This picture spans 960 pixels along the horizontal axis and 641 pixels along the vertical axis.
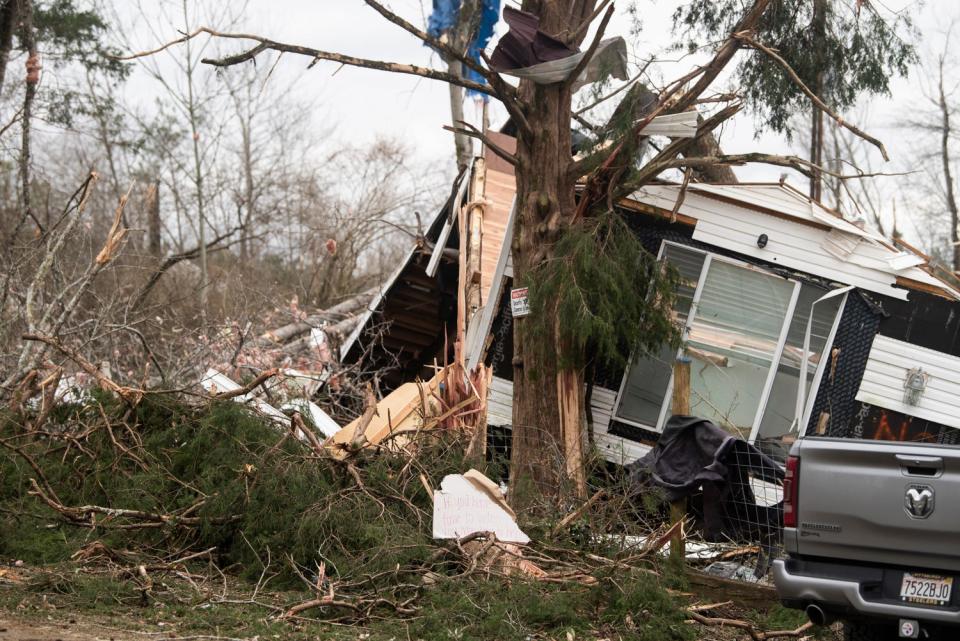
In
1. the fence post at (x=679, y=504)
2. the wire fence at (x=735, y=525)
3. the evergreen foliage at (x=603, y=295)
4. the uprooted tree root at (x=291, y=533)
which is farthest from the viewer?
the evergreen foliage at (x=603, y=295)

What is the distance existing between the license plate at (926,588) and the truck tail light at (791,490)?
0.59 m

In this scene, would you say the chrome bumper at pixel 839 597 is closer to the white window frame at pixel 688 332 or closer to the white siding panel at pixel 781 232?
the white window frame at pixel 688 332

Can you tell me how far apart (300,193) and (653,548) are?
22773mm

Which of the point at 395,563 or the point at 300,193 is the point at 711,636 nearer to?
the point at 395,563

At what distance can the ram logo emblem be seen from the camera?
504cm

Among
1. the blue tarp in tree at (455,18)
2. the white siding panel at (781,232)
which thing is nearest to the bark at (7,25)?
the blue tarp in tree at (455,18)

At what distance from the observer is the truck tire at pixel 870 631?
525 centimetres

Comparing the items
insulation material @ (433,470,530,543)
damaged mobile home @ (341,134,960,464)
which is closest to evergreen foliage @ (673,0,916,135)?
damaged mobile home @ (341,134,960,464)

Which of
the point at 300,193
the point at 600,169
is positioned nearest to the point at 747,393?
the point at 600,169

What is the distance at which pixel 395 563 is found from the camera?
623 centimetres

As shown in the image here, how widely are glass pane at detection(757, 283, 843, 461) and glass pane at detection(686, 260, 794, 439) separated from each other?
0.13 metres

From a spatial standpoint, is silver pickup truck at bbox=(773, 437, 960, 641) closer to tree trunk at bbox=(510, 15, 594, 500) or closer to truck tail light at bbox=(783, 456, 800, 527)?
truck tail light at bbox=(783, 456, 800, 527)

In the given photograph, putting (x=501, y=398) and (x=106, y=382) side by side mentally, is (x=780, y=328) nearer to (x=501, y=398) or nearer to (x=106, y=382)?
(x=501, y=398)

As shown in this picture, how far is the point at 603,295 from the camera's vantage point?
370 inches
